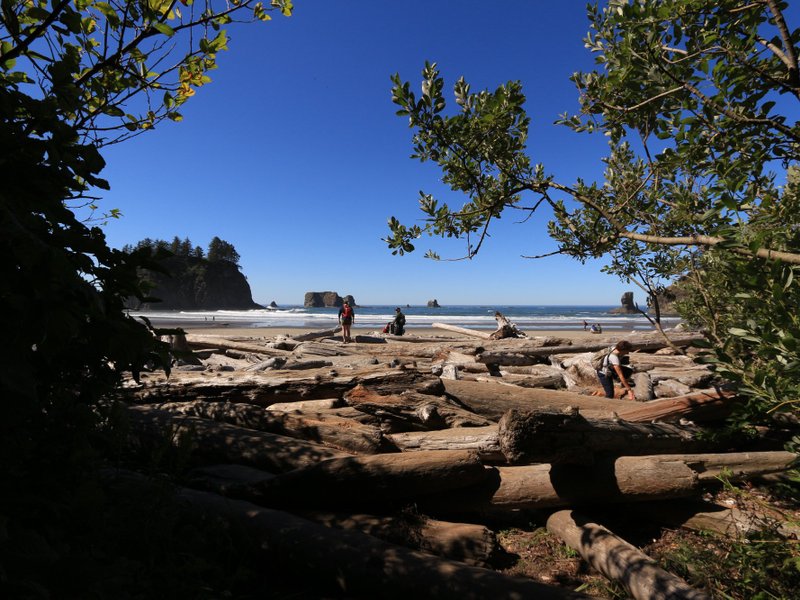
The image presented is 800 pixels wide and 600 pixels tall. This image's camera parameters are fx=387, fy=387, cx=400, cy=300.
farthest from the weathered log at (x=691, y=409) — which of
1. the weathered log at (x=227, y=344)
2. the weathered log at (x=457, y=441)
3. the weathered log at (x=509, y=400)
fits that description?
the weathered log at (x=227, y=344)

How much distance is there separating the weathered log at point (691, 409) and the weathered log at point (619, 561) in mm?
2432

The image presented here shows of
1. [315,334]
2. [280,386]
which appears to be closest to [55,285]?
[280,386]

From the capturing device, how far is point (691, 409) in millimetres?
5680

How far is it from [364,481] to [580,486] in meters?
2.37

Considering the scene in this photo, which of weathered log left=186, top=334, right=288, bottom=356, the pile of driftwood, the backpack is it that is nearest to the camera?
the pile of driftwood

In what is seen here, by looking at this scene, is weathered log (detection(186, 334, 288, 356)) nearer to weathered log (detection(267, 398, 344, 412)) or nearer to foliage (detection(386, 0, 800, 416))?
weathered log (detection(267, 398, 344, 412))

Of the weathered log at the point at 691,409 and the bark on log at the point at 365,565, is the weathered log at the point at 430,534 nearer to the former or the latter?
the bark on log at the point at 365,565

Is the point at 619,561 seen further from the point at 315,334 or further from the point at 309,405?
the point at 315,334

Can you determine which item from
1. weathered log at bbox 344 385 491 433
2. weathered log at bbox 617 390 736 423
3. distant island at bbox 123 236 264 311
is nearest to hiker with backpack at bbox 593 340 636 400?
weathered log at bbox 617 390 736 423

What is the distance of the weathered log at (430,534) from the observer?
3475 millimetres

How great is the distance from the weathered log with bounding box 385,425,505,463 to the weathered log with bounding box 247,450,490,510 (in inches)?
41.4

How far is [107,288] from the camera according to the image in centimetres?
191

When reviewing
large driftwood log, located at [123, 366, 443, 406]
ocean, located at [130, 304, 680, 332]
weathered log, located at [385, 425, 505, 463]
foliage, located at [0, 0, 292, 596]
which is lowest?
ocean, located at [130, 304, 680, 332]

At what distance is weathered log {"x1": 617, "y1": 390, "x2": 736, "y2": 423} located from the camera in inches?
221
